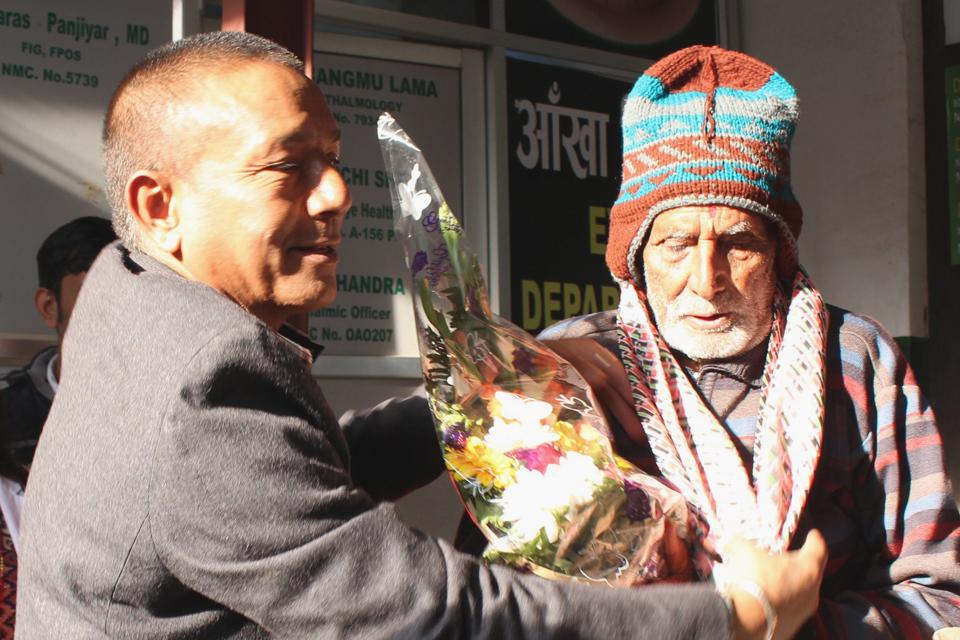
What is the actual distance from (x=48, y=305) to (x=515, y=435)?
241 centimetres

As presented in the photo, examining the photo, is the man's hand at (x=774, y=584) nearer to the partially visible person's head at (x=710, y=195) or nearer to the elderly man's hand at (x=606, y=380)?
the elderly man's hand at (x=606, y=380)

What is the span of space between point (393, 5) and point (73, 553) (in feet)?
11.4

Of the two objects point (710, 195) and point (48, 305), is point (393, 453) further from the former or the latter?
point (48, 305)

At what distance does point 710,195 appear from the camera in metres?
2.21

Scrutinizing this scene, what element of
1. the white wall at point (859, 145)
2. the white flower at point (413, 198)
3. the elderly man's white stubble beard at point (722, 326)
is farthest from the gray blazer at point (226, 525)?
the white wall at point (859, 145)

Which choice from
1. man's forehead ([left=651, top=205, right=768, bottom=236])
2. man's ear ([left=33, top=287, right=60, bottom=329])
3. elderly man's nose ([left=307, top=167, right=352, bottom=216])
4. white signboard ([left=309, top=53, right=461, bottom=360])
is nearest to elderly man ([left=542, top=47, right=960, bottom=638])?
man's forehead ([left=651, top=205, right=768, bottom=236])

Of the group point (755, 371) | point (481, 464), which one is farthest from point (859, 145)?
point (481, 464)

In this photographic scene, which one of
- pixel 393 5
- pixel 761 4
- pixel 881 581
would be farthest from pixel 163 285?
pixel 761 4

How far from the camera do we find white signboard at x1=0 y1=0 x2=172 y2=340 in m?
3.88

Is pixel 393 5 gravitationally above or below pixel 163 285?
above

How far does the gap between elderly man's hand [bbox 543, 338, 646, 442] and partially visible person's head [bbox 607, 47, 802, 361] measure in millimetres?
205

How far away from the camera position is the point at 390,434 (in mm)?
2055

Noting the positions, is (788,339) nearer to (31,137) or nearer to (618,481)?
(618,481)

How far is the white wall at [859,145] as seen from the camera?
194 inches
